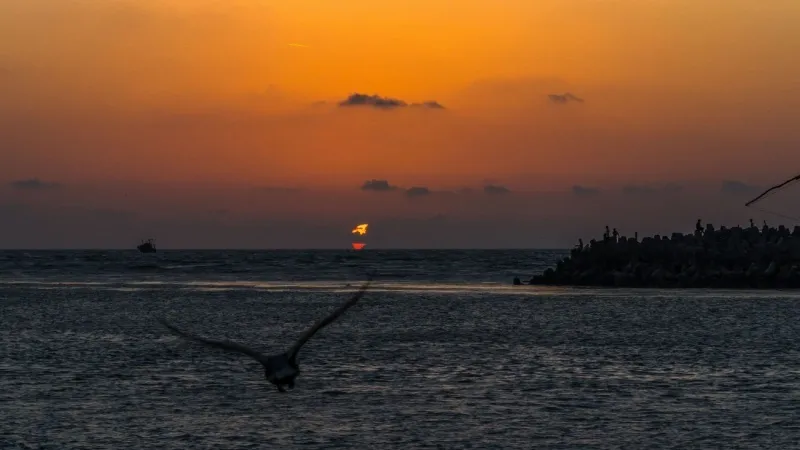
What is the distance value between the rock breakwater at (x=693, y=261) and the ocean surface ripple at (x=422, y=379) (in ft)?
54.3

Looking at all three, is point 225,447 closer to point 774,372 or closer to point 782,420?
point 782,420

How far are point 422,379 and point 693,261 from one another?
50141 millimetres

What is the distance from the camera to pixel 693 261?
75.2 meters

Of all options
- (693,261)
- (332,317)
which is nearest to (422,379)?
(332,317)

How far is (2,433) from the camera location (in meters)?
21.5

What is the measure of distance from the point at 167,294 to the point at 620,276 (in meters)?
29.6

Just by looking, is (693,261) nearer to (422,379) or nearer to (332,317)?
(422,379)

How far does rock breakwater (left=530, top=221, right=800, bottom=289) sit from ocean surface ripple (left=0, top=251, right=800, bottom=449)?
652 inches

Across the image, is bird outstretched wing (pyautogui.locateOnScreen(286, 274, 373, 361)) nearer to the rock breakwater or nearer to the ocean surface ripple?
the ocean surface ripple

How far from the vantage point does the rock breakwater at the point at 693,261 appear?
71750 mm

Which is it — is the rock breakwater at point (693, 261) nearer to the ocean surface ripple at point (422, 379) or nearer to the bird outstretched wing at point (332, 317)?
the ocean surface ripple at point (422, 379)

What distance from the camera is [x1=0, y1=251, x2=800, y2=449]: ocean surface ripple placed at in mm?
21359

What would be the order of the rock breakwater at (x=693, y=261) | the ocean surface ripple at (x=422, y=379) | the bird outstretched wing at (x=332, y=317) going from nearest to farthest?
1. the bird outstretched wing at (x=332, y=317)
2. the ocean surface ripple at (x=422, y=379)
3. the rock breakwater at (x=693, y=261)

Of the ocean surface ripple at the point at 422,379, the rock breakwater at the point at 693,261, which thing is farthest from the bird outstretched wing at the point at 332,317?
the rock breakwater at the point at 693,261
